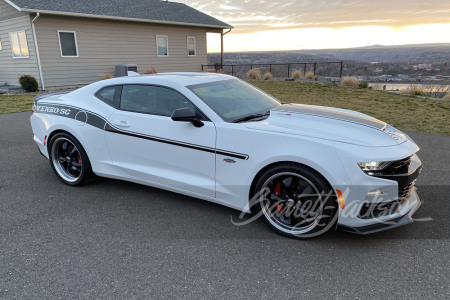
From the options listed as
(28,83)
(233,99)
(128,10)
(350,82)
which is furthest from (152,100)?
(128,10)

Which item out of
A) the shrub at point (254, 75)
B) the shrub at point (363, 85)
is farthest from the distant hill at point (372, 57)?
the shrub at point (363, 85)

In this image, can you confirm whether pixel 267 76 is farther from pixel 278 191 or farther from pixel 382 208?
pixel 382 208

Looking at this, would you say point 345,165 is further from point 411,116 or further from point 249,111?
point 411,116

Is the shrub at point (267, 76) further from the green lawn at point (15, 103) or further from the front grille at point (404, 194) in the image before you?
the front grille at point (404, 194)

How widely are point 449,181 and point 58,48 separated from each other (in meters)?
16.8

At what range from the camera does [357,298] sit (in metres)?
2.42

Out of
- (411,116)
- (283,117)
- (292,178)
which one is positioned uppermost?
(283,117)

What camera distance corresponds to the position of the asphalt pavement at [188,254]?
2.52 metres

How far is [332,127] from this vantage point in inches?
127

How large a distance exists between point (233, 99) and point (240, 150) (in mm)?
923

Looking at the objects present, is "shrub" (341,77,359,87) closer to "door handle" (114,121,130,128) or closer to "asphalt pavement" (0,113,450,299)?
"asphalt pavement" (0,113,450,299)

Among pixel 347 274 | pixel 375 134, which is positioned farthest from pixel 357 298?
pixel 375 134

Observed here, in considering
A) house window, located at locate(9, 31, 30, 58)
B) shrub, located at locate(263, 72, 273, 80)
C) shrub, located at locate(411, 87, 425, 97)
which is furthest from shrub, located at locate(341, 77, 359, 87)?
house window, located at locate(9, 31, 30, 58)

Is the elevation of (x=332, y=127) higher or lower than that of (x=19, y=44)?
lower
